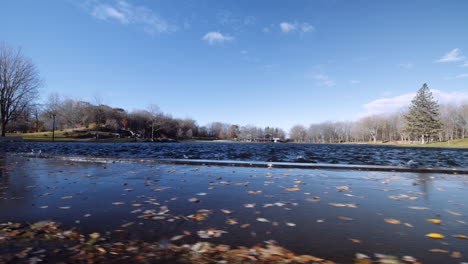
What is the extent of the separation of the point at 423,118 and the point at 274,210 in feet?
294

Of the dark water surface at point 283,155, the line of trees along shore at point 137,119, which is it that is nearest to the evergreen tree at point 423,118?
the line of trees along shore at point 137,119

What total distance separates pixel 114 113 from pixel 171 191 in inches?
4021

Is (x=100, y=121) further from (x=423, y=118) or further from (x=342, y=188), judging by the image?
(x=423, y=118)

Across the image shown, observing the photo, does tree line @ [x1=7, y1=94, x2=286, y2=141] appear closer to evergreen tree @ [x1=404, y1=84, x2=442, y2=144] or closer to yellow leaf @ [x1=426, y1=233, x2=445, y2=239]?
yellow leaf @ [x1=426, y1=233, x2=445, y2=239]

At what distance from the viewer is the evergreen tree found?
2825 inches

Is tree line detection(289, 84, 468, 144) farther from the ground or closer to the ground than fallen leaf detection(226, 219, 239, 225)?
farther from the ground

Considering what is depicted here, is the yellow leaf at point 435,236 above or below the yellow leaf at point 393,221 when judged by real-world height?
above

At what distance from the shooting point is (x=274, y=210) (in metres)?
3.88

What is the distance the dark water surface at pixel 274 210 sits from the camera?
269 centimetres

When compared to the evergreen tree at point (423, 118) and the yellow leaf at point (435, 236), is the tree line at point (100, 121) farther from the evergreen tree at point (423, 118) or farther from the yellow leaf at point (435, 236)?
the evergreen tree at point (423, 118)

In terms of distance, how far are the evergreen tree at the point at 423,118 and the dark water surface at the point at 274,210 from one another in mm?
84030

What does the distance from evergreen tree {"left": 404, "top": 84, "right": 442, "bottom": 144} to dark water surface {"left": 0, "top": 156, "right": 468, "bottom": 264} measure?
276 feet

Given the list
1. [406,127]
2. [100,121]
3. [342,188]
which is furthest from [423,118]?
[100,121]

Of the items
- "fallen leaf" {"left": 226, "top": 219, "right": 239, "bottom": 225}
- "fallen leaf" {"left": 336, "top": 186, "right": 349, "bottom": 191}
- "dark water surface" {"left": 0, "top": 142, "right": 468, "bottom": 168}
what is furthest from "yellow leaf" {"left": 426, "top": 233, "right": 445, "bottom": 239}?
"dark water surface" {"left": 0, "top": 142, "right": 468, "bottom": 168}
